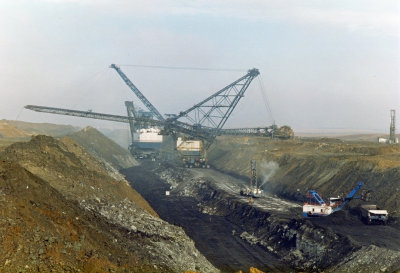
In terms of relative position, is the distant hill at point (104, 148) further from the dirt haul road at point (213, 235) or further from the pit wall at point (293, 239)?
the pit wall at point (293, 239)

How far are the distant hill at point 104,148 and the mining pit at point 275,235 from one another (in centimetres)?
4732

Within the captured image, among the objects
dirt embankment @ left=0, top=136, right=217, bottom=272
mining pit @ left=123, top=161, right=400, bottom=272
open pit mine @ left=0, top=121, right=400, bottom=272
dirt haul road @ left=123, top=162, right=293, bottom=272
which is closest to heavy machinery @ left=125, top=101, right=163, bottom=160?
open pit mine @ left=0, top=121, right=400, bottom=272

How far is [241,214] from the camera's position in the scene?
55.0m

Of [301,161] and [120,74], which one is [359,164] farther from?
[120,74]

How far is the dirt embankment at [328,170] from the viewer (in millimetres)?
52238

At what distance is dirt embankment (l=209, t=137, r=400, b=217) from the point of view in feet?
171

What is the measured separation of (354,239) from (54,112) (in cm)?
7581

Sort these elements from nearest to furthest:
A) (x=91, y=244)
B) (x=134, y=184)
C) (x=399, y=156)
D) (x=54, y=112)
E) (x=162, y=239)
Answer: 1. (x=91, y=244)
2. (x=162, y=239)
3. (x=399, y=156)
4. (x=134, y=184)
5. (x=54, y=112)

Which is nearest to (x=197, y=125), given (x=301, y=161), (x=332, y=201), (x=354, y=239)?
(x=301, y=161)

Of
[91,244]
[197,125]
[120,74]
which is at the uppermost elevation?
[120,74]

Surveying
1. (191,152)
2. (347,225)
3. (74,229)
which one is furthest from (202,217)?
(191,152)

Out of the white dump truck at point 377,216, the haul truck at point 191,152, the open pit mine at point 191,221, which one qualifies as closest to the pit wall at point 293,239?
the open pit mine at point 191,221

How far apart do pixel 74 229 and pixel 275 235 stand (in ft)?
74.3

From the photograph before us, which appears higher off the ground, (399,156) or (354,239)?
(399,156)
